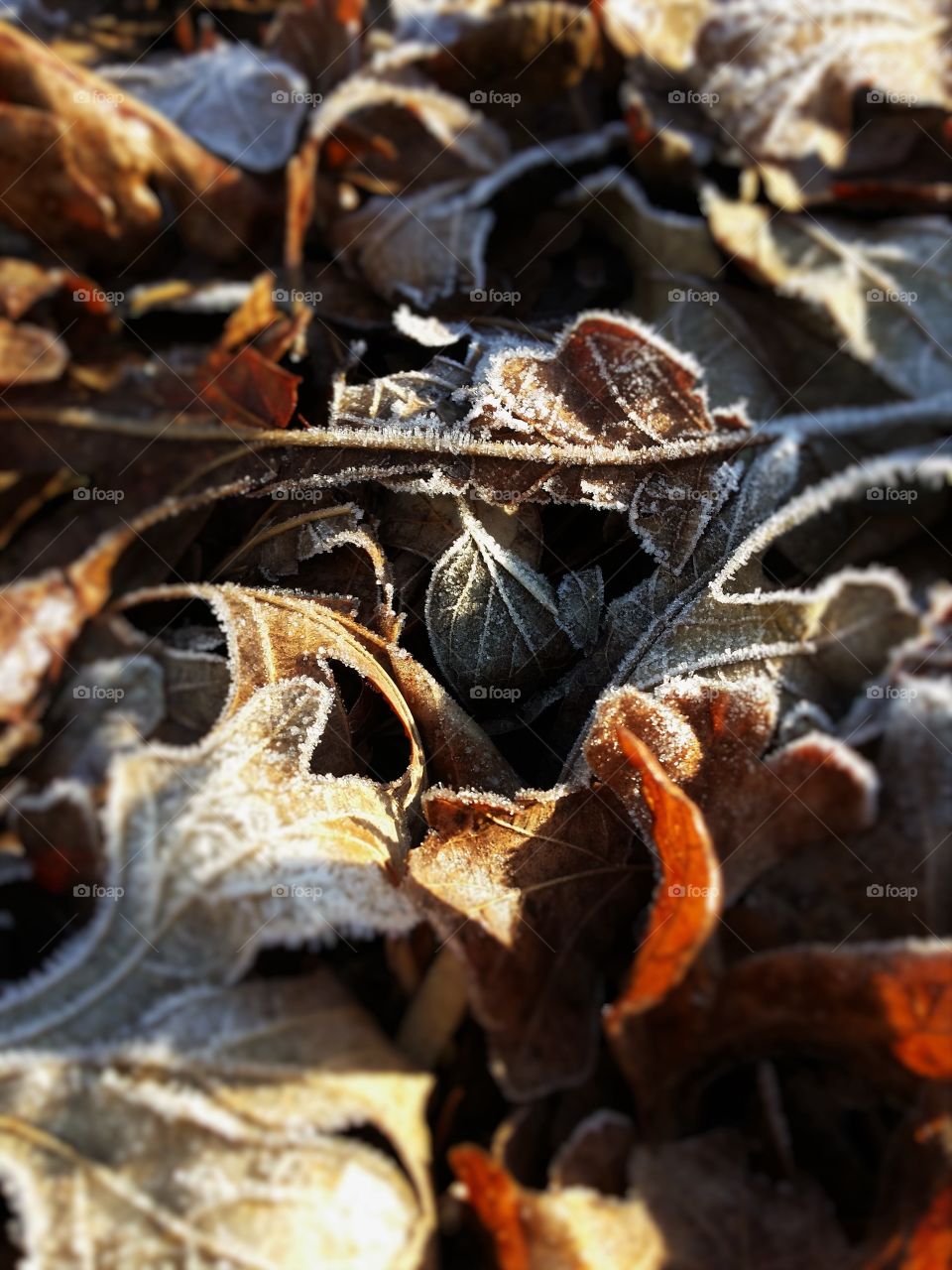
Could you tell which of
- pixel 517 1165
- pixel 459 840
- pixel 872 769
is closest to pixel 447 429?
pixel 459 840

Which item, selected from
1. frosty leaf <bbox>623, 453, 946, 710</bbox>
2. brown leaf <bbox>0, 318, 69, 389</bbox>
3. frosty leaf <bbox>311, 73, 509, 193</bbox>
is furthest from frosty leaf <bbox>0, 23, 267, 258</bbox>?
frosty leaf <bbox>623, 453, 946, 710</bbox>

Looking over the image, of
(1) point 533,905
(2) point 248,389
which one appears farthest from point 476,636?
(2) point 248,389

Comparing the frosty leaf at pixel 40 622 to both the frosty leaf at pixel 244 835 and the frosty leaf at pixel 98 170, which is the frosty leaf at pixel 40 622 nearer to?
the frosty leaf at pixel 244 835

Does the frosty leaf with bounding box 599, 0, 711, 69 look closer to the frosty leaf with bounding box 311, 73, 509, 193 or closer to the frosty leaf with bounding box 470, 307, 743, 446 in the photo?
the frosty leaf with bounding box 311, 73, 509, 193

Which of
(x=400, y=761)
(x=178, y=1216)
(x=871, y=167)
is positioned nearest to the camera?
(x=178, y=1216)

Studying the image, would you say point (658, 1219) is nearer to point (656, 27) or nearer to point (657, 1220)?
point (657, 1220)

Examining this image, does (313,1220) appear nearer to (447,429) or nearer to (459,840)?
(459,840)

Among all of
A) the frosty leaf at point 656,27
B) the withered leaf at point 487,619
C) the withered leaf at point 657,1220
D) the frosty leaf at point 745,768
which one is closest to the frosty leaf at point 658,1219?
the withered leaf at point 657,1220
